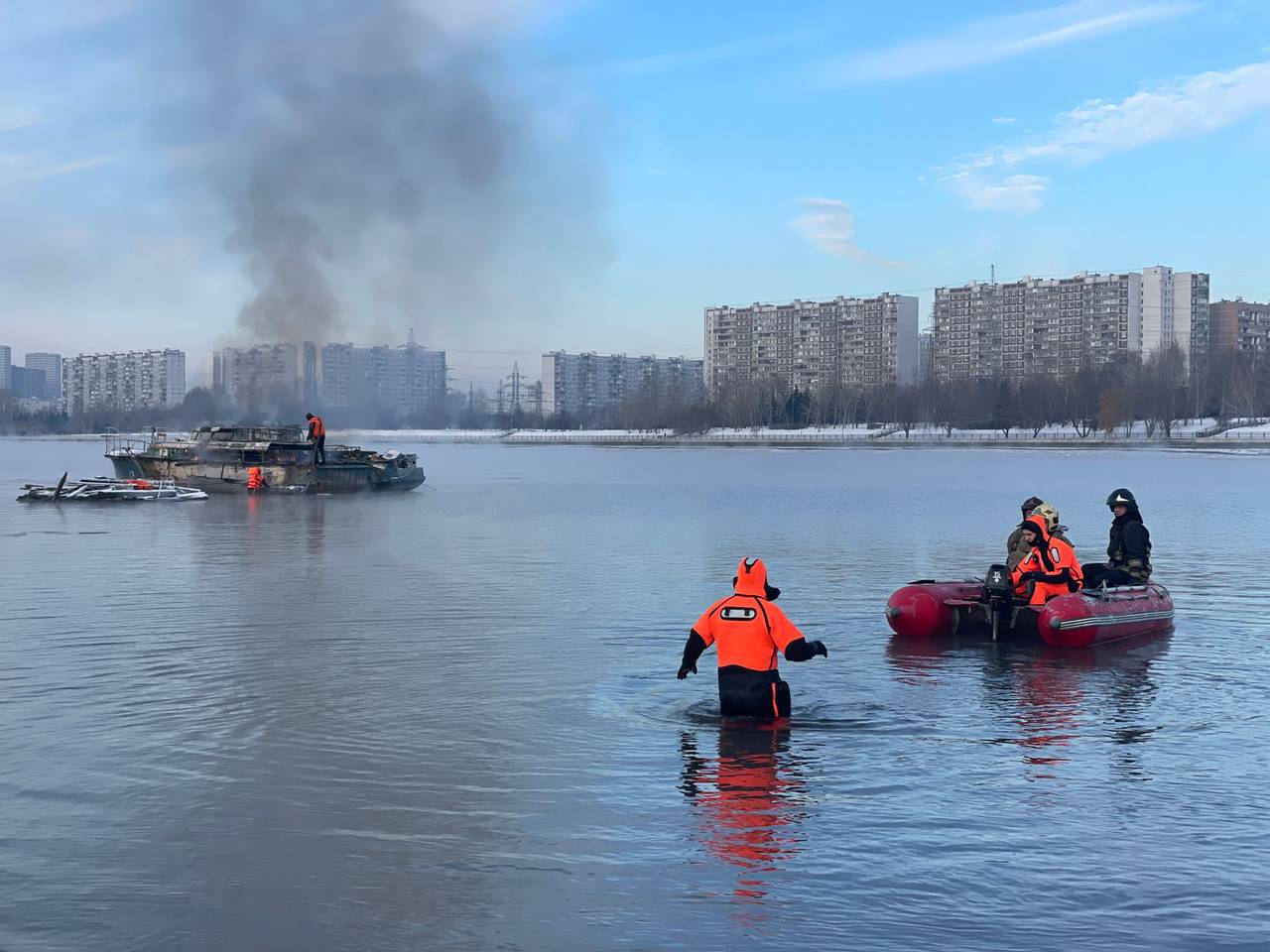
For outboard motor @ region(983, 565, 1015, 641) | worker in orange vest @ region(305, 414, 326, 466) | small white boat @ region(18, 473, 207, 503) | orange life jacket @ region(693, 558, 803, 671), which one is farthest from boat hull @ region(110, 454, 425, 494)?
orange life jacket @ region(693, 558, 803, 671)

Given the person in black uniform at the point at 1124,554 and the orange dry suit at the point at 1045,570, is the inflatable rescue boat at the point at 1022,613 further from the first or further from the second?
the person in black uniform at the point at 1124,554

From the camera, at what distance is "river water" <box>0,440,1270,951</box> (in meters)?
7.54

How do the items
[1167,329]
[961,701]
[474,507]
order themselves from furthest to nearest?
[1167,329]
[474,507]
[961,701]

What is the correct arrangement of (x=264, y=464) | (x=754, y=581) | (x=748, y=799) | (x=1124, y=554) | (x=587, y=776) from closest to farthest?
(x=748, y=799)
(x=587, y=776)
(x=754, y=581)
(x=1124, y=554)
(x=264, y=464)

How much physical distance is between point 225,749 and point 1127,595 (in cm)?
1135

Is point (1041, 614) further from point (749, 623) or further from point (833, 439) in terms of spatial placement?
point (833, 439)

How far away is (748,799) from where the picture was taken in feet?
32.3

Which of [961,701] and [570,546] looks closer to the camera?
[961,701]

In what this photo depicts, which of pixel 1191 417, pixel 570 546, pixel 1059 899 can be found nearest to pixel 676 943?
pixel 1059 899

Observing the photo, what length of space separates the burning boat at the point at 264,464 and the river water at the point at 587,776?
28325mm

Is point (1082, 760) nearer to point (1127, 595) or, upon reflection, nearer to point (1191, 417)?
point (1127, 595)

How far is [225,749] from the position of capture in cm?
1116

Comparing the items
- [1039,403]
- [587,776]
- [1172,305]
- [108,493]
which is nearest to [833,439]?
[1039,403]

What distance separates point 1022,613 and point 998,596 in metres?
0.36
